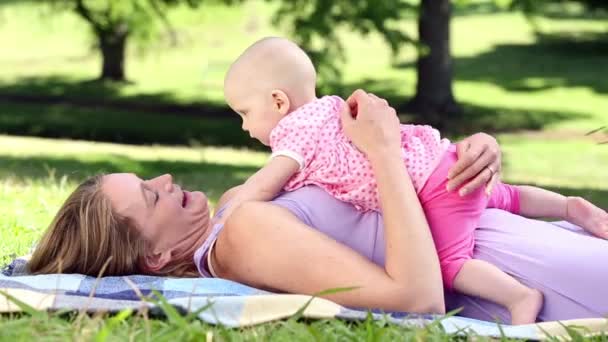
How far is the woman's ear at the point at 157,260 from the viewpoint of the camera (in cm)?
346

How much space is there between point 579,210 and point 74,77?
24.4 metres

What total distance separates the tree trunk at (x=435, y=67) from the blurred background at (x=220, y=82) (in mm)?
27

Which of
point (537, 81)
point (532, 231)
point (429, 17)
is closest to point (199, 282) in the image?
point (532, 231)

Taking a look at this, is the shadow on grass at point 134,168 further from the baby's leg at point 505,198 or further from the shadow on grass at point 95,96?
the shadow on grass at point 95,96

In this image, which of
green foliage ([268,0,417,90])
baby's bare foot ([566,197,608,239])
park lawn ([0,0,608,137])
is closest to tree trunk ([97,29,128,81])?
park lawn ([0,0,608,137])

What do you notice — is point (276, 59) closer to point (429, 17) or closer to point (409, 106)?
point (429, 17)

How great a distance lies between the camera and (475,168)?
3.19m

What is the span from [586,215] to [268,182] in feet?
3.95

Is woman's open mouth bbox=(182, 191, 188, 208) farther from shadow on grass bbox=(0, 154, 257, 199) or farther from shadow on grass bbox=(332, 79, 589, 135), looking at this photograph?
shadow on grass bbox=(332, 79, 589, 135)

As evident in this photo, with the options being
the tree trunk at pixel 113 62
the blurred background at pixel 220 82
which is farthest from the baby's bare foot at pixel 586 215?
the tree trunk at pixel 113 62

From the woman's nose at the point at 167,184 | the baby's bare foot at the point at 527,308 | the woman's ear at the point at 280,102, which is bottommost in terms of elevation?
the baby's bare foot at the point at 527,308

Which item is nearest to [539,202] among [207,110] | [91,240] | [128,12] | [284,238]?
[284,238]

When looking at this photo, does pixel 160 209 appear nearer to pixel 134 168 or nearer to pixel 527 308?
pixel 527 308

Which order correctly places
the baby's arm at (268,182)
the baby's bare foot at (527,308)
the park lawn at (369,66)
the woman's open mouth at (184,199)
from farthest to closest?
the park lawn at (369,66) → the woman's open mouth at (184,199) → the baby's arm at (268,182) → the baby's bare foot at (527,308)
